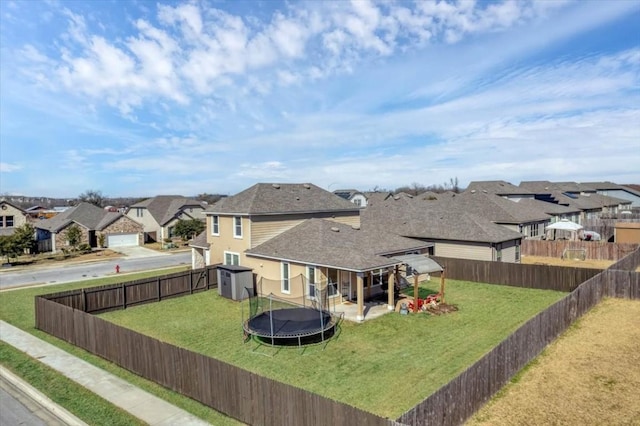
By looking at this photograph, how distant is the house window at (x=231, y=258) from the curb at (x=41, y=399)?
1356 centimetres

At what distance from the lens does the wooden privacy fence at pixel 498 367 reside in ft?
27.3

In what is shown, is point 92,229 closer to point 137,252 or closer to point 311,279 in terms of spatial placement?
point 137,252

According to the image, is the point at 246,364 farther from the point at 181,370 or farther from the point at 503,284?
the point at 503,284

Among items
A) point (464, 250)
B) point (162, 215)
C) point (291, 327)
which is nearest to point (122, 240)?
point (162, 215)

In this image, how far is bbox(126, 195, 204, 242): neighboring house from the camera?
53.2m

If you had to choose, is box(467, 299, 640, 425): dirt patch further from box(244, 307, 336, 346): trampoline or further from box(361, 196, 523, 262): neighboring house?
box(361, 196, 523, 262): neighboring house

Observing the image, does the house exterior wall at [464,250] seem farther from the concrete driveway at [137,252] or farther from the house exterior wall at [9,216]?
the house exterior wall at [9,216]

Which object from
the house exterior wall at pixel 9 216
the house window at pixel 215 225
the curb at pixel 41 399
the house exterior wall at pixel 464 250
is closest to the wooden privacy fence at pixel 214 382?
the curb at pixel 41 399

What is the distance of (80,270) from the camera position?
111 ft

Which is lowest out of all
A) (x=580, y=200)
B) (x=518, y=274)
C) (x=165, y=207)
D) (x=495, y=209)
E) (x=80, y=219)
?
(x=518, y=274)

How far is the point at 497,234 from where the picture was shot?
29391 mm

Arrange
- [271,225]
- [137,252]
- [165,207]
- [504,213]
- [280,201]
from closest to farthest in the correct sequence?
[271,225] < [280,201] < [504,213] < [137,252] < [165,207]

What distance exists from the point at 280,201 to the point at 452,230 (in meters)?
13.1

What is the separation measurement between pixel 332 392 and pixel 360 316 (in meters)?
6.99
